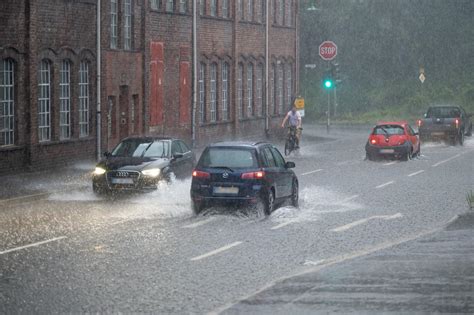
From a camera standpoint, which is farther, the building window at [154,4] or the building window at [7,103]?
the building window at [154,4]

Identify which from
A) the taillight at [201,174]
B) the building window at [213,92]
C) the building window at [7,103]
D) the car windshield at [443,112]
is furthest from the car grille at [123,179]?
the car windshield at [443,112]

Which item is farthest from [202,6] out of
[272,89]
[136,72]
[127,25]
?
[272,89]

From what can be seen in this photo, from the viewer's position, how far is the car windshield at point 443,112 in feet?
178

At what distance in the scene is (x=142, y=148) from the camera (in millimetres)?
28875

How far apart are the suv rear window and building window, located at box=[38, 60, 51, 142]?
1402 cm

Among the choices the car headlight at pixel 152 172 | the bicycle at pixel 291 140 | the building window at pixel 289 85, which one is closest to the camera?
the car headlight at pixel 152 172

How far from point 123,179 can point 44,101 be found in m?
10.9

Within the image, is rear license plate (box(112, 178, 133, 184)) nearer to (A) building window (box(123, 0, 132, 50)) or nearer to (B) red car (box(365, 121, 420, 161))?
(A) building window (box(123, 0, 132, 50))

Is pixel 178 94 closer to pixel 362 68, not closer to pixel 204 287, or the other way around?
pixel 204 287

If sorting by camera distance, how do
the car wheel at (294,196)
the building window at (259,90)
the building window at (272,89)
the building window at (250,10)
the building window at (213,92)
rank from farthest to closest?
the building window at (272,89) → the building window at (259,90) → the building window at (250,10) → the building window at (213,92) → the car wheel at (294,196)

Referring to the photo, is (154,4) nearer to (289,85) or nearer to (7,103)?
(7,103)

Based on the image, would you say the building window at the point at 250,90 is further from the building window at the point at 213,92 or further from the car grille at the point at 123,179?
the car grille at the point at 123,179

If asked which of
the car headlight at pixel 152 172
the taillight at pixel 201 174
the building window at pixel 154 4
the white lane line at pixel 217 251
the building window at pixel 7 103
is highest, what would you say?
the building window at pixel 154 4

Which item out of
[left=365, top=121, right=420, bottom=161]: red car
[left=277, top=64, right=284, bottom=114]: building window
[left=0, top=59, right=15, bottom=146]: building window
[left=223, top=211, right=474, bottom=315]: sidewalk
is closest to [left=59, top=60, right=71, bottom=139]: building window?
[left=0, top=59, right=15, bottom=146]: building window
